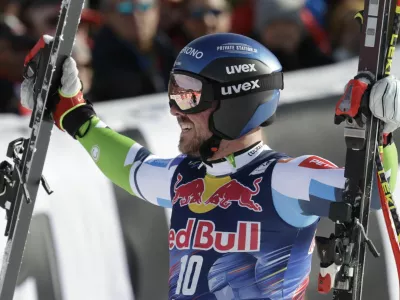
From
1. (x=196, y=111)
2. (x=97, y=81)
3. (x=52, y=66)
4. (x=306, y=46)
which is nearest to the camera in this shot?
(x=196, y=111)

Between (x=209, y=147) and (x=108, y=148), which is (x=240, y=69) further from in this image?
(x=108, y=148)

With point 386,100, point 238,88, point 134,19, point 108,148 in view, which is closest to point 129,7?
point 134,19

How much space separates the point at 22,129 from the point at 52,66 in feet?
4.52

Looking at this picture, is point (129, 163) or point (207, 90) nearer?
point (207, 90)

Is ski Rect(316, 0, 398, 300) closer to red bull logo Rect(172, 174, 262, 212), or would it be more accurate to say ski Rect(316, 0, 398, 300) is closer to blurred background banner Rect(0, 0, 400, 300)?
red bull logo Rect(172, 174, 262, 212)

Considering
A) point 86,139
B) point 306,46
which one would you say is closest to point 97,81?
point 306,46

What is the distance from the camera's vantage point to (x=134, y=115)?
6.71 m

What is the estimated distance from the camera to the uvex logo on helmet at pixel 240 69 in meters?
4.68

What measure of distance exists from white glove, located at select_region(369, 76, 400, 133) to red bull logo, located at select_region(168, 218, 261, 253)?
2.56ft

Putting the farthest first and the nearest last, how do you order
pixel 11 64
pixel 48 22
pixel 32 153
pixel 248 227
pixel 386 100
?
pixel 48 22
pixel 11 64
pixel 32 153
pixel 248 227
pixel 386 100

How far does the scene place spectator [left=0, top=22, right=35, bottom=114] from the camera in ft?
24.6

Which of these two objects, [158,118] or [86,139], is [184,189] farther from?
[158,118]

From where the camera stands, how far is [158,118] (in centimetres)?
673

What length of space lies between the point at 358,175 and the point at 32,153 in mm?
1544
